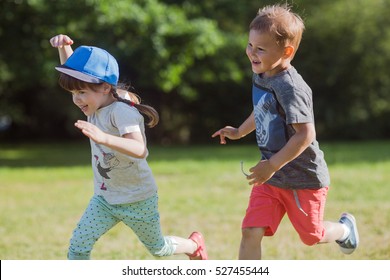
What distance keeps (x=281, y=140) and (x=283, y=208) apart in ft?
1.73

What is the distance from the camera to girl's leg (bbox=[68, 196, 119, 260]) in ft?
14.8

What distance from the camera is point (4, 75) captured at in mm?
26922

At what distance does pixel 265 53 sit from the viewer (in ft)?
14.3

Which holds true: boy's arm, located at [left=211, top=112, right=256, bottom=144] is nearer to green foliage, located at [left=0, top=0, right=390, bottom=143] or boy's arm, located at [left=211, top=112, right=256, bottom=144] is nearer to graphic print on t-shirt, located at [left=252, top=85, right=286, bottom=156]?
graphic print on t-shirt, located at [left=252, top=85, right=286, bottom=156]

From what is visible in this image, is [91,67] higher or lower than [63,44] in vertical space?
lower

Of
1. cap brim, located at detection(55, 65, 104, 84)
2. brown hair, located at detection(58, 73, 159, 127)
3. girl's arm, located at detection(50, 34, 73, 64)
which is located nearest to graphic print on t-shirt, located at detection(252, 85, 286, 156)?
brown hair, located at detection(58, 73, 159, 127)

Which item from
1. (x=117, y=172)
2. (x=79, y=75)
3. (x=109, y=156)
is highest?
(x=79, y=75)

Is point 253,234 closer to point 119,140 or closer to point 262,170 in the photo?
point 262,170

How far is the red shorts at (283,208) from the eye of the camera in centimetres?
456

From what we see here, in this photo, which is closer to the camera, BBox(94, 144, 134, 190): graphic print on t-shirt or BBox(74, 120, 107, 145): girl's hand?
BBox(74, 120, 107, 145): girl's hand

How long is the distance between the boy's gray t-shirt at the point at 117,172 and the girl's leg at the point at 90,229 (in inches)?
3.4

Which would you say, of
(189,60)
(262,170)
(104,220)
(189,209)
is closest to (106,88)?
(104,220)

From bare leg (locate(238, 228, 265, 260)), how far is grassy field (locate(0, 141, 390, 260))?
124 centimetres
